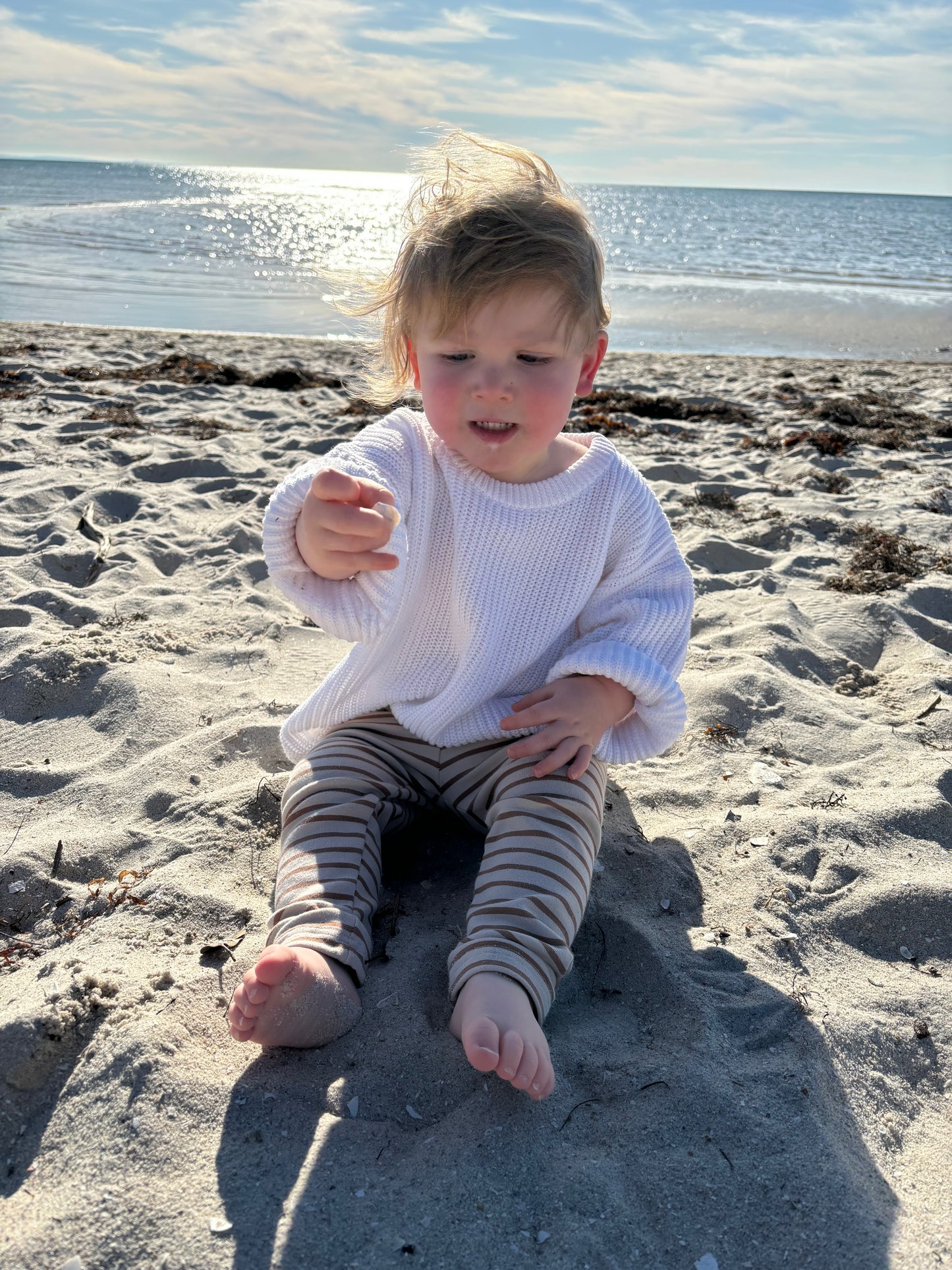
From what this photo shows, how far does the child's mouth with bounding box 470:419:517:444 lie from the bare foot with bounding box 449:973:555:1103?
1.08 meters

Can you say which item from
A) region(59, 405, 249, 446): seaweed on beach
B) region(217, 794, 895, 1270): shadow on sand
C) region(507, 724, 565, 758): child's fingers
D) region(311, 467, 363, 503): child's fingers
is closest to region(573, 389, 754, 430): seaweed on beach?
region(59, 405, 249, 446): seaweed on beach

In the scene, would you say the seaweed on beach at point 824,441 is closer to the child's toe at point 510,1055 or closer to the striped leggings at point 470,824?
the striped leggings at point 470,824

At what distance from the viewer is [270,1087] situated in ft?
5.10

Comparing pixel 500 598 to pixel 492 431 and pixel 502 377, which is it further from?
pixel 502 377

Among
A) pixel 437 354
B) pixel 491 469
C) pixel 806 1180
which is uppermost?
pixel 437 354

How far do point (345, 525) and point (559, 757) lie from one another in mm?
632

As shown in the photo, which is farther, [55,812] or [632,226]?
[632,226]

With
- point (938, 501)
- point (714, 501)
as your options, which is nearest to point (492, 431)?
point (714, 501)

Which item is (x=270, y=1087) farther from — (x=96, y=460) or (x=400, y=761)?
(x=96, y=460)

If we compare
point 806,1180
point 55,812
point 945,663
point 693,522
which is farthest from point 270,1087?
point 693,522

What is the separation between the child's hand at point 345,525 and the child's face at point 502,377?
0.28 metres

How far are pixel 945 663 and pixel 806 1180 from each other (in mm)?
2051

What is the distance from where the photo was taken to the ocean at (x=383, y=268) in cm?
1088

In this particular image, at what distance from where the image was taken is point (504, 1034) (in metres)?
1.51
